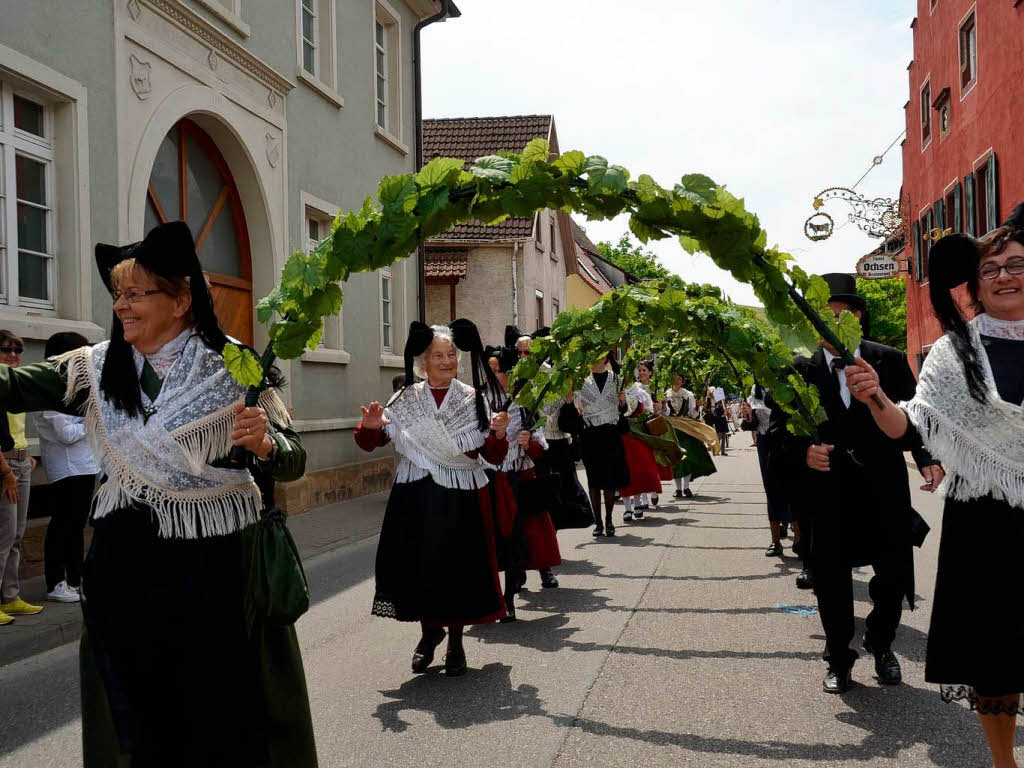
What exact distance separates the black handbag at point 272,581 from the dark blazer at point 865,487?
2941mm

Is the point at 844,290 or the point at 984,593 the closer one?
the point at 984,593

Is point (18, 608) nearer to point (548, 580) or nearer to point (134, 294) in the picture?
point (548, 580)

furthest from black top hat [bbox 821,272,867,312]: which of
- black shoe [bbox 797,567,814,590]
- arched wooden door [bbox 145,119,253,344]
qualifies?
arched wooden door [bbox 145,119,253,344]

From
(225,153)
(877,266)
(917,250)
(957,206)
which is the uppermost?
(957,206)

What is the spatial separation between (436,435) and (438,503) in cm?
37

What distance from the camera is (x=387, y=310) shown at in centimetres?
1695

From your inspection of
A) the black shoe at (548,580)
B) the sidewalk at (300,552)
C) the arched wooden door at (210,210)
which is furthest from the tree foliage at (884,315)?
the black shoe at (548,580)

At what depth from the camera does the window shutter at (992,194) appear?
17844mm

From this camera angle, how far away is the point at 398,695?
498 centimetres

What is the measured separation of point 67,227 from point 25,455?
2619 millimetres

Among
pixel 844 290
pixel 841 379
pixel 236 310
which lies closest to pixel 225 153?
pixel 236 310

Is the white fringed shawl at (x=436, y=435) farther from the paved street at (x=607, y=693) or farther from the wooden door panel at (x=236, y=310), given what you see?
the wooden door panel at (x=236, y=310)

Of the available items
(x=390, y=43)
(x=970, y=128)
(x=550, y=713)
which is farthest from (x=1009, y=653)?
(x=970, y=128)

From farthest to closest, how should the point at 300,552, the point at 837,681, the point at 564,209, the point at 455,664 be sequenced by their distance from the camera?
the point at 300,552 < the point at 455,664 < the point at 837,681 < the point at 564,209
